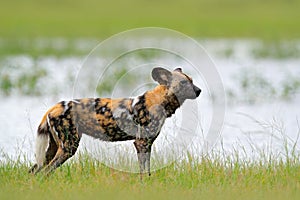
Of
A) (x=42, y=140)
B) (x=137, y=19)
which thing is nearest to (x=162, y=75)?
(x=42, y=140)

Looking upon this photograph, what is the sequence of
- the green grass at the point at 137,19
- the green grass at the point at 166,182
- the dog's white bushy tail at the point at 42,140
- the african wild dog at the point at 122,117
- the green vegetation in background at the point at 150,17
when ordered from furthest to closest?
the green vegetation in background at the point at 150,17, the green grass at the point at 137,19, the dog's white bushy tail at the point at 42,140, the african wild dog at the point at 122,117, the green grass at the point at 166,182

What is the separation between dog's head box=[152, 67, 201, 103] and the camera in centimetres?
872

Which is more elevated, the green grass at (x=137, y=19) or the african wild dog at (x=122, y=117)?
the green grass at (x=137, y=19)

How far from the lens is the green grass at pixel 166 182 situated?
26.0 ft

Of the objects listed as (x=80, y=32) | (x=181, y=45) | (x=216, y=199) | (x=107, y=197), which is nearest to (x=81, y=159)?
(x=107, y=197)

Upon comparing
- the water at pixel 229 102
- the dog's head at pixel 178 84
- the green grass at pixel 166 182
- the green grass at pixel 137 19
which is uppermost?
the green grass at pixel 137 19

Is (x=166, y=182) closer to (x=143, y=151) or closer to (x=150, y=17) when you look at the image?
(x=143, y=151)

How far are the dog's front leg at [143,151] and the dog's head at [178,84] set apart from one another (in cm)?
62

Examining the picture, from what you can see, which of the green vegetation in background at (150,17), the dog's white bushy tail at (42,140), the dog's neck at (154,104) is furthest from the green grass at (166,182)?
the green vegetation in background at (150,17)

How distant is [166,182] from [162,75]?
3.88ft

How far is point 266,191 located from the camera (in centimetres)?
825

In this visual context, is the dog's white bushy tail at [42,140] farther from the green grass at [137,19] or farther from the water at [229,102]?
the green grass at [137,19]

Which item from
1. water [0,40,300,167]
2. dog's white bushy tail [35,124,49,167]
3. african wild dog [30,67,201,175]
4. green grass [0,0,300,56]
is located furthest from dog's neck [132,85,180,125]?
green grass [0,0,300,56]

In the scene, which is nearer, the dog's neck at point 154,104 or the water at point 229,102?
the dog's neck at point 154,104
